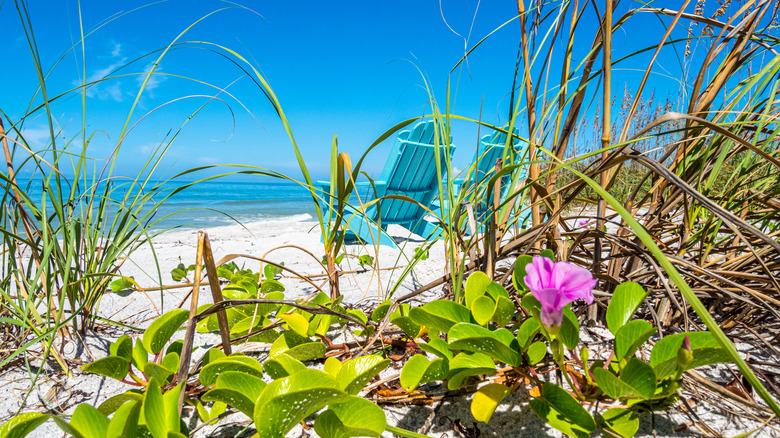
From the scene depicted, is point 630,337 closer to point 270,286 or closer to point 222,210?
point 270,286

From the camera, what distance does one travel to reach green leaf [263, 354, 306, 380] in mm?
577

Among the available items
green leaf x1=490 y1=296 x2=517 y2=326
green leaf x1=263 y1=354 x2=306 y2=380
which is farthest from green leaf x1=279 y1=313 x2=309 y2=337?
green leaf x1=490 y1=296 x2=517 y2=326

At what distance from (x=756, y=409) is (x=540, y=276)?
1.48 ft

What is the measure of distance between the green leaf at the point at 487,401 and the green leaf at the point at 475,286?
0.15 metres

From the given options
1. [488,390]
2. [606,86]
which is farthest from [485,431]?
[606,86]

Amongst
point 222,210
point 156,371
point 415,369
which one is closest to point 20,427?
point 156,371

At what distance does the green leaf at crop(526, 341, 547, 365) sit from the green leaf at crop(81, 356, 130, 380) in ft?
1.98

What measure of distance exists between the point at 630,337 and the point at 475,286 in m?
0.24

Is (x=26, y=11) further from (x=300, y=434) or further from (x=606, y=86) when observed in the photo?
(x=606, y=86)

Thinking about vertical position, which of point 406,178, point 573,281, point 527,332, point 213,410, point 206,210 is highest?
point 406,178

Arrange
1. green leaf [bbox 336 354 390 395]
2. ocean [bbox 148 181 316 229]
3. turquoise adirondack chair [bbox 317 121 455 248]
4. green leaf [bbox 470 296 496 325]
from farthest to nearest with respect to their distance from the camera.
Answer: ocean [bbox 148 181 316 229] → turquoise adirondack chair [bbox 317 121 455 248] → green leaf [bbox 470 296 496 325] → green leaf [bbox 336 354 390 395]

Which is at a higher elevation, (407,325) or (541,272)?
(541,272)

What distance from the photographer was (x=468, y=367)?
58 centimetres

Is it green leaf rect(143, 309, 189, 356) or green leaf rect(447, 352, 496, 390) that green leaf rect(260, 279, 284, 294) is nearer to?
green leaf rect(143, 309, 189, 356)
